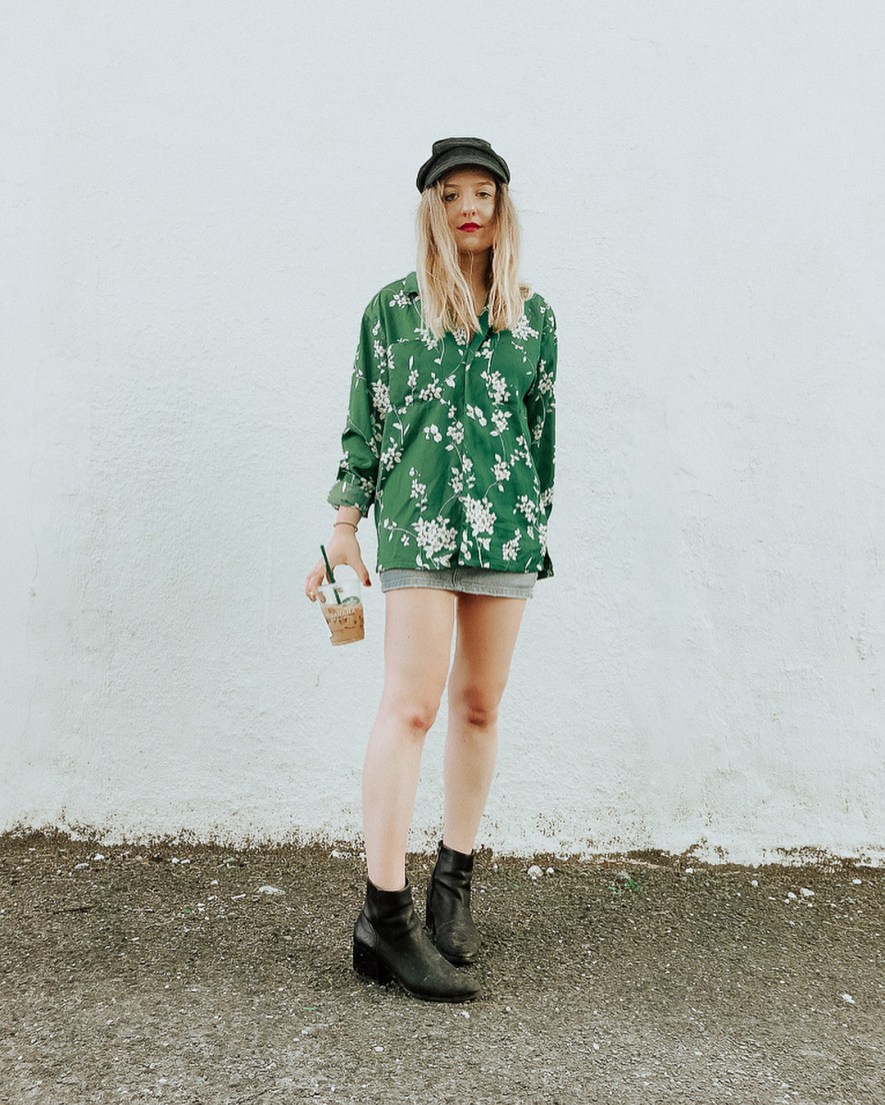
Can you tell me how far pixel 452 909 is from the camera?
2.41m

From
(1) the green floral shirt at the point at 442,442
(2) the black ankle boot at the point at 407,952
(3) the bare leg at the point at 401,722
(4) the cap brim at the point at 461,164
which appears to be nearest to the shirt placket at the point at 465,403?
(1) the green floral shirt at the point at 442,442

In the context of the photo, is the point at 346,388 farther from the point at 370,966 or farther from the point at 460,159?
the point at 370,966

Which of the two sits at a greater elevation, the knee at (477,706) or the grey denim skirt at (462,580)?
the grey denim skirt at (462,580)

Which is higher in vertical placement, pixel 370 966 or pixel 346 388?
pixel 346 388

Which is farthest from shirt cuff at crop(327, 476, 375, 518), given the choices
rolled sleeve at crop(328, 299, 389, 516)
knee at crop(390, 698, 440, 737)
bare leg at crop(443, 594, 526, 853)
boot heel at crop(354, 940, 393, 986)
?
boot heel at crop(354, 940, 393, 986)

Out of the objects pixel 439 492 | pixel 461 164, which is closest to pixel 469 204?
pixel 461 164

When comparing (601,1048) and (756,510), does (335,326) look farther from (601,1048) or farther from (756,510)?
(601,1048)

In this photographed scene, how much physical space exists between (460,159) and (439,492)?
76 cm

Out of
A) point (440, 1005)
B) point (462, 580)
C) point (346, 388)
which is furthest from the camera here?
point (346, 388)

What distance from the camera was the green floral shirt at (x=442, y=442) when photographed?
2.19 meters

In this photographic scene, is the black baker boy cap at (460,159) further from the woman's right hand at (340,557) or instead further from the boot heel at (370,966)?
the boot heel at (370,966)

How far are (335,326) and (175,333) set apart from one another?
507 millimetres

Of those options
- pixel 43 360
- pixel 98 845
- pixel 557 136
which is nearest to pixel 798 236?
pixel 557 136

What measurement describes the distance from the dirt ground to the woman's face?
5.74ft
